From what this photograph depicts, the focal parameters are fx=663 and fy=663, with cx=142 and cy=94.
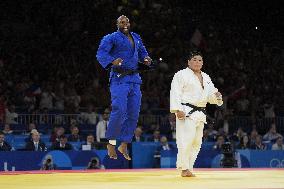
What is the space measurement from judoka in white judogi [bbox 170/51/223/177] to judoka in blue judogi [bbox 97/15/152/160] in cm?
63

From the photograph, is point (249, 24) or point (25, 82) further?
point (249, 24)

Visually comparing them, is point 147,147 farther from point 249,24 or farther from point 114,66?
point 249,24

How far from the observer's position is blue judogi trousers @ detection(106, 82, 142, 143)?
8781 mm

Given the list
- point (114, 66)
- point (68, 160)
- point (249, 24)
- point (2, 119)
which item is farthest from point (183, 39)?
point (114, 66)

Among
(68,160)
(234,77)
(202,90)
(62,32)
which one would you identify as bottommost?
(68,160)

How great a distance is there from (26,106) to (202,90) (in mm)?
8435

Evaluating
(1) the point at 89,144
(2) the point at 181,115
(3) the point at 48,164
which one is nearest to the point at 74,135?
(1) the point at 89,144

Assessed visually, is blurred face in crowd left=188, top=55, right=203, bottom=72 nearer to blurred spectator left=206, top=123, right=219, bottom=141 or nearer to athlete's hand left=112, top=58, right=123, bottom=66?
athlete's hand left=112, top=58, right=123, bottom=66

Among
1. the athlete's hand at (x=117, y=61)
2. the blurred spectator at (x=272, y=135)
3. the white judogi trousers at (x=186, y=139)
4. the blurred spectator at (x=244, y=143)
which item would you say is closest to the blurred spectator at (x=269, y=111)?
the blurred spectator at (x=272, y=135)

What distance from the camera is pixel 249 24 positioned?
2220 cm

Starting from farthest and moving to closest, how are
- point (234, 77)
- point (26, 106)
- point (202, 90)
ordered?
point (234, 77), point (26, 106), point (202, 90)

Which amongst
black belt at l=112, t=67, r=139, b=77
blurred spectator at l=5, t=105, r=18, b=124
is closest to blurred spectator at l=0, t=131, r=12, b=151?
blurred spectator at l=5, t=105, r=18, b=124

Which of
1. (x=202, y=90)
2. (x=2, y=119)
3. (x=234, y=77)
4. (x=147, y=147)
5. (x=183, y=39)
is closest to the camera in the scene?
(x=202, y=90)

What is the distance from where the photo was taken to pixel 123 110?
8.80 metres
